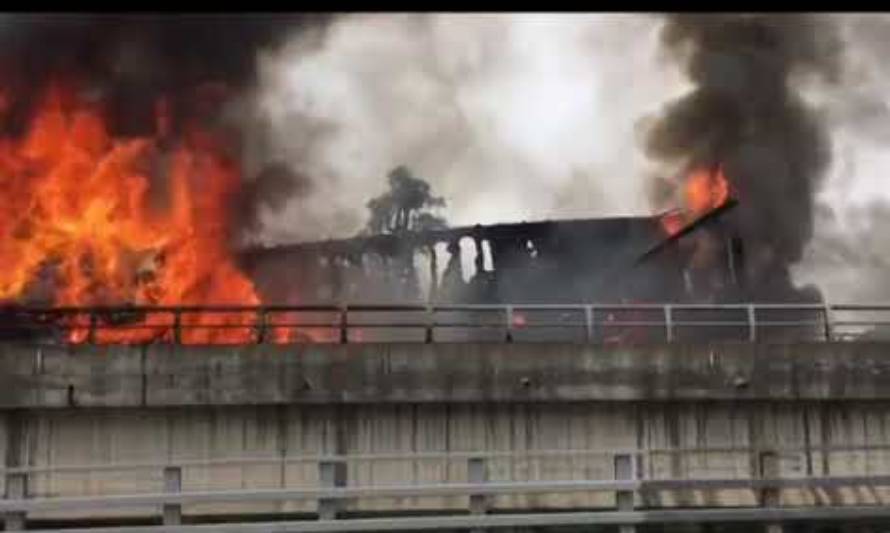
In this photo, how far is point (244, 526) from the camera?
1177cm

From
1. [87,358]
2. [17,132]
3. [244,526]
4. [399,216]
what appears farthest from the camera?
[399,216]

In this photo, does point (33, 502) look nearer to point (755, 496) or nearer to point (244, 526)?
point (244, 526)

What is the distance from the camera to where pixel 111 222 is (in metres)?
24.4

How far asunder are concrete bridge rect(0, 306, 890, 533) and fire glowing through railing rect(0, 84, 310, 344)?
16.4ft

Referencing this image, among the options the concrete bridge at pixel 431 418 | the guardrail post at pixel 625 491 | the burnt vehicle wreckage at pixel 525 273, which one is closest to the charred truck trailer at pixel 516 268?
the burnt vehicle wreckage at pixel 525 273

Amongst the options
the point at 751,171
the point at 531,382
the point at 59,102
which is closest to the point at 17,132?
the point at 59,102

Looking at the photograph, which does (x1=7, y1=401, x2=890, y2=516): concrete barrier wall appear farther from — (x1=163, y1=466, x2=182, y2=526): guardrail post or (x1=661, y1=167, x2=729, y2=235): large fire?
(x1=661, y1=167, x2=729, y2=235): large fire

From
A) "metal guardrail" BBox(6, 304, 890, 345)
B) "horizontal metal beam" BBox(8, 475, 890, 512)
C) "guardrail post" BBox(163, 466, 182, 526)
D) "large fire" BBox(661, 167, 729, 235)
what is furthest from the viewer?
"large fire" BBox(661, 167, 729, 235)

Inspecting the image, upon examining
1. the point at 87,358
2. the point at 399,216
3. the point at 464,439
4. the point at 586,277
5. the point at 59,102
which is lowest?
A: the point at 464,439

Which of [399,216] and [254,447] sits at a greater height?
[399,216]

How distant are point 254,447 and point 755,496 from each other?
7530 millimetres

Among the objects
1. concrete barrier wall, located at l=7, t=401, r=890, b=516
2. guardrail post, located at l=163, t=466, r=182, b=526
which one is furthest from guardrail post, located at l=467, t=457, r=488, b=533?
concrete barrier wall, located at l=7, t=401, r=890, b=516

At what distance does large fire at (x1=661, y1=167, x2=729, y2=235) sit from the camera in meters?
27.6

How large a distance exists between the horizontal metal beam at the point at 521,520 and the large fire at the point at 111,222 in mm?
9358
